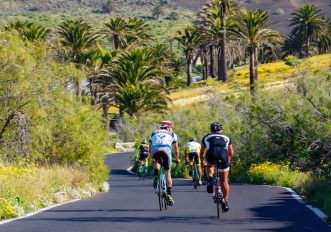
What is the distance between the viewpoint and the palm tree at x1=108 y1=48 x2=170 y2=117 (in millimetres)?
61156

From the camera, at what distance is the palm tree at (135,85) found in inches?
2408

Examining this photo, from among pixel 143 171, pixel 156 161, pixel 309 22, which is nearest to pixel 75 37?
pixel 143 171

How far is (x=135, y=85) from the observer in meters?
61.9

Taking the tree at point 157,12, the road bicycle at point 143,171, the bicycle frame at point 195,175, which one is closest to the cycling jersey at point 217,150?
the bicycle frame at point 195,175

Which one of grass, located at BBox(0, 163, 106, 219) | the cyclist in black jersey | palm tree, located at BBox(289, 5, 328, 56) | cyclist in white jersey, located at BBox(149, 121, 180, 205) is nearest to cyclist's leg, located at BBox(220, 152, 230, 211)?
the cyclist in black jersey

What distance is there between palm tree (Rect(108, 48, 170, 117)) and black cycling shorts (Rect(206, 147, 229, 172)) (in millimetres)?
46505

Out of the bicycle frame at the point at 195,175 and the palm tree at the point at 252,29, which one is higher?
the palm tree at the point at 252,29

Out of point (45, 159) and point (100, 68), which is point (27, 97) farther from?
point (100, 68)

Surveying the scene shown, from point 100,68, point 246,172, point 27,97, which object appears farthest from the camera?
point 100,68

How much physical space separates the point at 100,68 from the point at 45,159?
142 feet

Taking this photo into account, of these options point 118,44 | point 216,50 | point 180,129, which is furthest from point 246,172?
point 216,50

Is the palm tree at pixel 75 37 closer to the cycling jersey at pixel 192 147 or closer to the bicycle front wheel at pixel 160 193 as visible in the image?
the cycling jersey at pixel 192 147

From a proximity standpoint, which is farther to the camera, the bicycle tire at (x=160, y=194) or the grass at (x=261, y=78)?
the grass at (x=261, y=78)

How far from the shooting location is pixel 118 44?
257ft
